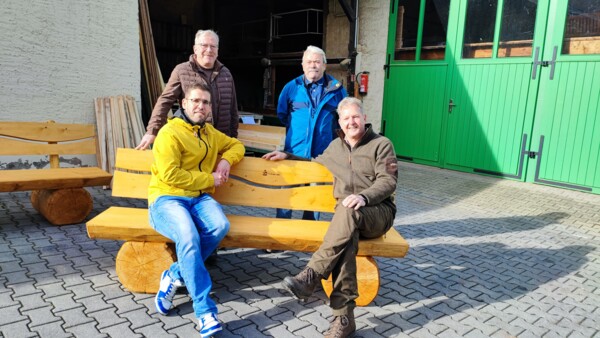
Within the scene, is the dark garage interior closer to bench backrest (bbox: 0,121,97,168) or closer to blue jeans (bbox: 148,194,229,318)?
bench backrest (bbox: 0,121,97,168)

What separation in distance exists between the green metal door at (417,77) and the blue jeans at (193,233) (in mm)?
6072

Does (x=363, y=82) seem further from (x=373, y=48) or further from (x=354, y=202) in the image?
(x=354, y=202)

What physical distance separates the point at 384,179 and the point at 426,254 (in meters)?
1.61

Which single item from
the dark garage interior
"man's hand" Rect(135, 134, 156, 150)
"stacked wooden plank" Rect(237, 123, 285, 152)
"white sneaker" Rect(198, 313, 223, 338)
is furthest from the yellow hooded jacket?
the dark garage interior

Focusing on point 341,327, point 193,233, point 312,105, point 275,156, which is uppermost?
point 312,105

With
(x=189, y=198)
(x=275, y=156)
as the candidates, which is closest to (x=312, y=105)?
(x=275, y=156)

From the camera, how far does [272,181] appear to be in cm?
351

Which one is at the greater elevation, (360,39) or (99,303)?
(360,39)

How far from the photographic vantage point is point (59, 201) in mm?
4273

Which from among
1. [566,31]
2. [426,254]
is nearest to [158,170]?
[426,254]

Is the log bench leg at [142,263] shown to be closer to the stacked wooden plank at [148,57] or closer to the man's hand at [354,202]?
the man's hand at [354,202]

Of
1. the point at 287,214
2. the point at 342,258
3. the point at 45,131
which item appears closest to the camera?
the point at 342,258

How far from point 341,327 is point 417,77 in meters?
6.60

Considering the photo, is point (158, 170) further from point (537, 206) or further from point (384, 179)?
point (537, 206)
